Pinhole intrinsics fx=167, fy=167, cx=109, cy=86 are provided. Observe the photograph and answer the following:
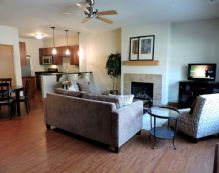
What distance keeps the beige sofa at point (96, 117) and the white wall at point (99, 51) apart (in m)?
3.86

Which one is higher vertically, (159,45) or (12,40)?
(12,40)

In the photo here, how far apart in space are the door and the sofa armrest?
5.26 metres

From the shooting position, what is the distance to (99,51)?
23.7 ft

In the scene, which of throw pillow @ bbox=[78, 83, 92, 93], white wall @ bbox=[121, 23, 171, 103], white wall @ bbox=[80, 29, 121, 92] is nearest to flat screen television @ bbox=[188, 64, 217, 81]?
white wall @ bbox=[121, 23, 171, 103]

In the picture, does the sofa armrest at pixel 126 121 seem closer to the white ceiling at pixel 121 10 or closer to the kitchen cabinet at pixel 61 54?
the white ceiling at pixel 121 10

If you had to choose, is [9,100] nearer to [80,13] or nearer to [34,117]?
[34,117]

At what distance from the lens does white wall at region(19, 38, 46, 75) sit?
28.9 ft

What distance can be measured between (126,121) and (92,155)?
0.78 meters

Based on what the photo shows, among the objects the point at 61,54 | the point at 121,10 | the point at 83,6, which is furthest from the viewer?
the point at 61,54

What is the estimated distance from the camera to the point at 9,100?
442 cm

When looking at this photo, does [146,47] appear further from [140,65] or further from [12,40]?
[12,40]

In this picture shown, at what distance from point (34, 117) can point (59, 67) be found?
4786mm

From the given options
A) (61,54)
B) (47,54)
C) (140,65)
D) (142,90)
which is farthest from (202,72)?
(47,54)

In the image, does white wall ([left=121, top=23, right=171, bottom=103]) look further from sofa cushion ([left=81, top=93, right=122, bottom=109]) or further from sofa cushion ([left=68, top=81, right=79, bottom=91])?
sofa cushion ([left=81, top=93, right=122, bottom=109])
